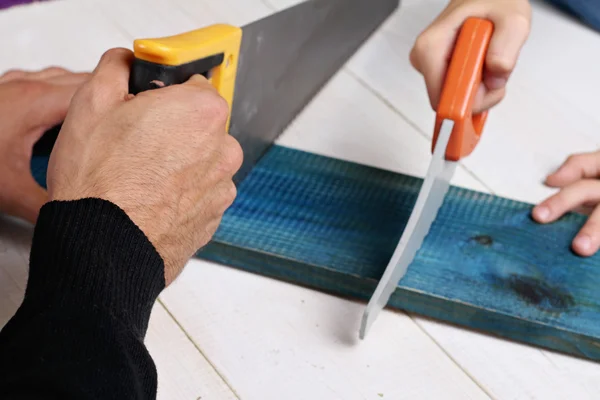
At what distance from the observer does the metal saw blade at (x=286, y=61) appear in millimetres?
822

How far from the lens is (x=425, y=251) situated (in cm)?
85

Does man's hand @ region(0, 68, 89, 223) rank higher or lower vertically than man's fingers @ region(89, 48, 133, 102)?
lower

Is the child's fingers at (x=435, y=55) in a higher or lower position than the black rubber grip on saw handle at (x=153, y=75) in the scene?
lower

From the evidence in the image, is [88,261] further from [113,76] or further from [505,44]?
[505,44]

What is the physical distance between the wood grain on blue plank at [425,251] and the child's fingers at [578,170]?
3.6 inches

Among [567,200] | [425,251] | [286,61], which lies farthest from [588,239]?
[286,61]

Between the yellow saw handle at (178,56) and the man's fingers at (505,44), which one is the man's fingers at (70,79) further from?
the man's fingers at (505,44)

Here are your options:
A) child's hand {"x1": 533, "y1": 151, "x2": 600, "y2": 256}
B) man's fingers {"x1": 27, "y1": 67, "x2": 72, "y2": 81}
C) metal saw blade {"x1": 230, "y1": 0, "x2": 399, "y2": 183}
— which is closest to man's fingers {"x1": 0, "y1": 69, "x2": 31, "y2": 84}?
man's fingers {"x1": 27, "y1": 67, "x2": 72, "y2": 81}

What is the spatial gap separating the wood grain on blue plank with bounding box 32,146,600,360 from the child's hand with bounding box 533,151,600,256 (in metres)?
0.02

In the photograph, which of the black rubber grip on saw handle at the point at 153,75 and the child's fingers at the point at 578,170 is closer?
the black rubber grip on saw handle at the point at 153,75

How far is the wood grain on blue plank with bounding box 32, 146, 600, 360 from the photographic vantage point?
793mm

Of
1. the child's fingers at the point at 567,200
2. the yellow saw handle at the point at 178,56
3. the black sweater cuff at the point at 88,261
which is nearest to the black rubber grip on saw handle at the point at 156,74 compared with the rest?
the yellow saw handle at the point at 178,56

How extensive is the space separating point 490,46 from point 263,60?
0.27 m

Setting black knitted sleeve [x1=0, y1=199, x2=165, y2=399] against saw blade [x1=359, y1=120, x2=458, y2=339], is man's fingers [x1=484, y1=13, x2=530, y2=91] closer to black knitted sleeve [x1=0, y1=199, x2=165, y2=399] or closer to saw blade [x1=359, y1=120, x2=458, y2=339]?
saw blade [x1=359, y1=120, x2=458, y2=339]
